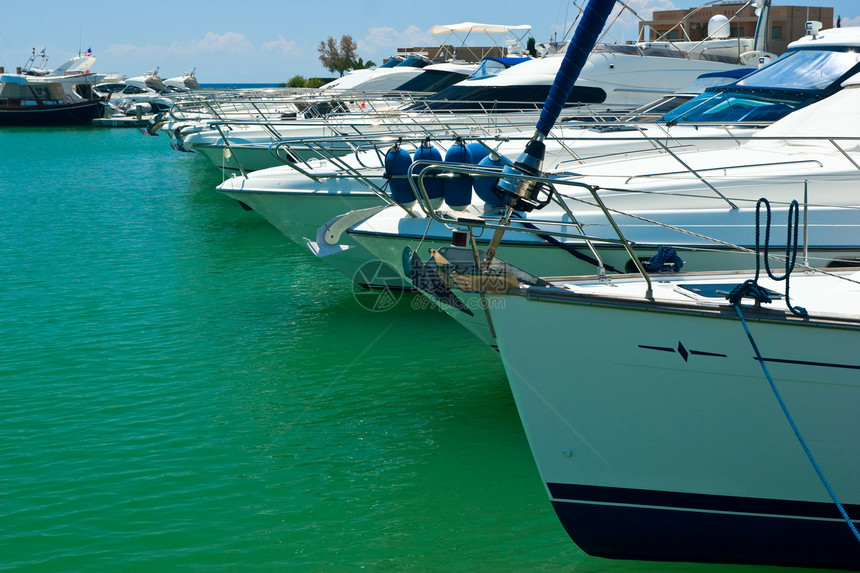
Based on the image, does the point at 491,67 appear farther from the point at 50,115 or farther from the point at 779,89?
the point at 50,115

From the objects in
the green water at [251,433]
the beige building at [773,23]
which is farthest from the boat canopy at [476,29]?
the green water at [251,433]

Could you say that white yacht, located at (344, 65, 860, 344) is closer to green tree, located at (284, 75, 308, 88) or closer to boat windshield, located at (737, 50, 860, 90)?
boat windshield, located at (737, 50, 860, 90)

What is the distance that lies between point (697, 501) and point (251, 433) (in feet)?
10.8

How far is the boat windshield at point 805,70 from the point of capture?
835 cm

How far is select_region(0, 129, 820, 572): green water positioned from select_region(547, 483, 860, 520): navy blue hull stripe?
1.35 feet

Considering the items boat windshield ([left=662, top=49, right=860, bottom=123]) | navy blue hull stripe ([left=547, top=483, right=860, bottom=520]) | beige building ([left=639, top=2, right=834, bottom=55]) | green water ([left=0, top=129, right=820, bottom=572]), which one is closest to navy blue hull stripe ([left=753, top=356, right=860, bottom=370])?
navy blue hull stripe ([left=547, top=483, right=860, bottom=520])

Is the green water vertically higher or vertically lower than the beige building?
lower

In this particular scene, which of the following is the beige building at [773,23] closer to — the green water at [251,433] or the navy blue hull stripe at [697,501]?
the green water at [251,433]

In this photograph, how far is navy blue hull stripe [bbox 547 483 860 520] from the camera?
406 centimetres

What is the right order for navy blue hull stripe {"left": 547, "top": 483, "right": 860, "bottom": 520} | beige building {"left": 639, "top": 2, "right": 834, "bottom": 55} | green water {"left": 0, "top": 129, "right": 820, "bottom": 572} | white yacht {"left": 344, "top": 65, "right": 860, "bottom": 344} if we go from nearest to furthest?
1. navy blue hull stripe {"left": 547, "top": 483, "right": 860, "bottom": 520}
2. green water {"left": 0, "top": 129, "right": 820, "bottom": 572}
3. white yacht {"left": 344, "top": 65, "right": 860, "bottom": 344}
4. beige building {"left": 639, "top": 2, "right": 834, "bottom": 55}

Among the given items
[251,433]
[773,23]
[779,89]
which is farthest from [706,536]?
[773,23]

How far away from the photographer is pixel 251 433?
6078mm

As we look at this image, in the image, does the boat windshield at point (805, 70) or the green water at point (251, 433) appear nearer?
the green water at point (251, 433)

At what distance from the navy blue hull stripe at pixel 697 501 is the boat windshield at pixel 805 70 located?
563 cm
